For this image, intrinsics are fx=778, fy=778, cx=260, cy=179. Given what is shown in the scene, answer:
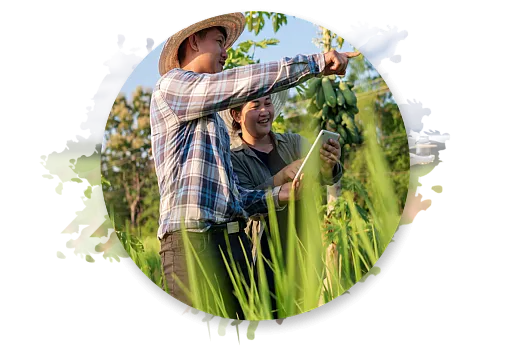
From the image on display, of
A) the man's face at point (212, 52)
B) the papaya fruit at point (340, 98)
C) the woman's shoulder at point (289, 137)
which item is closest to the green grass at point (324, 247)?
the papaya fruit at point (340, 98)

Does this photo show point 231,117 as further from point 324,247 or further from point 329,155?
point 324,247

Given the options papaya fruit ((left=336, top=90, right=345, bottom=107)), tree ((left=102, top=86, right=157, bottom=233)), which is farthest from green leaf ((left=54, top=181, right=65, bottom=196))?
papaya fruit ((left=336, top=90, right=345, bottom=107))

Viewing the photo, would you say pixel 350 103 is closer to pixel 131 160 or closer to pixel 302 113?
pixel 302 113

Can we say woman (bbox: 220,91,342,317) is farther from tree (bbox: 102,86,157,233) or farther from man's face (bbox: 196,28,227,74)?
tree (bbox: 102,86,157,233)

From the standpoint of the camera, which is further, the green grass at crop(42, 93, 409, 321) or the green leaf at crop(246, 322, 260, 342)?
the green leaf at crop(246, 322, 260, 342)

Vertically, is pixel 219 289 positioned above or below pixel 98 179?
below

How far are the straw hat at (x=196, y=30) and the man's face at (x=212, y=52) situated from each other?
0.03 metres

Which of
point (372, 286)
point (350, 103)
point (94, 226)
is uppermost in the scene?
point (350, 103)

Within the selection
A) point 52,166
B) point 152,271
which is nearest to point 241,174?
point 152,271

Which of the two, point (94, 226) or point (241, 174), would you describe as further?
point (94, 226)

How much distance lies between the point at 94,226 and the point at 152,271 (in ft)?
1.34

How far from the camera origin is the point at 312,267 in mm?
3770

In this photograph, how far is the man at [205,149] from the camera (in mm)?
3594

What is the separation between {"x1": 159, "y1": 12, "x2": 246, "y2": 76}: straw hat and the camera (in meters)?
3.76
